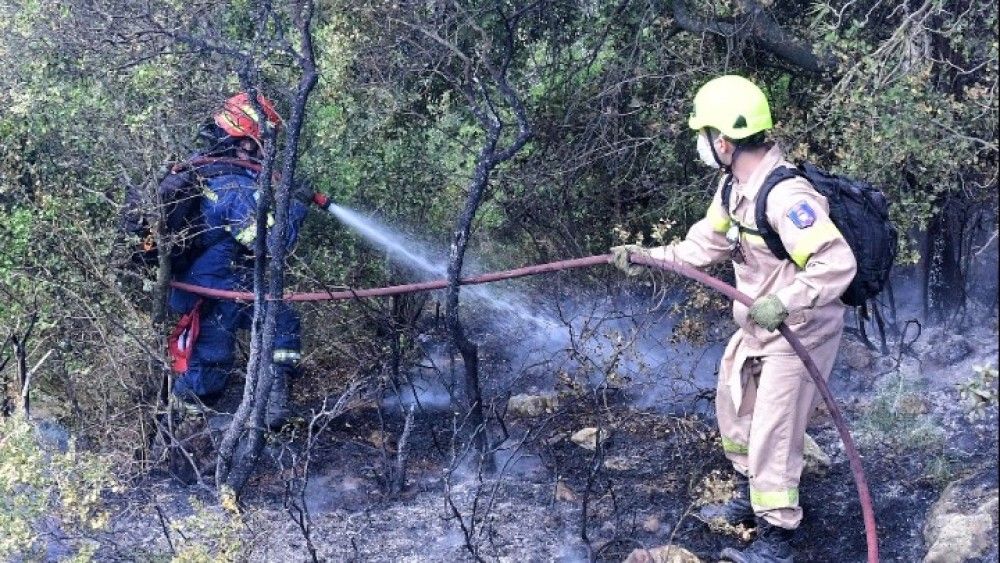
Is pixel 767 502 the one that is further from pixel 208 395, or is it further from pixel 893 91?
pixel 208 395

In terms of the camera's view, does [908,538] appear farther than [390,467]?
No

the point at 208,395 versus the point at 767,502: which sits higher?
the point at 208,395

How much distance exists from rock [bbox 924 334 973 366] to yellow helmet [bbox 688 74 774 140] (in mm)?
2638

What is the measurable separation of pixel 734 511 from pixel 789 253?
1383mm

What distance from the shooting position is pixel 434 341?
24.0 feet

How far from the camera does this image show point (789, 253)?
14.0 feet

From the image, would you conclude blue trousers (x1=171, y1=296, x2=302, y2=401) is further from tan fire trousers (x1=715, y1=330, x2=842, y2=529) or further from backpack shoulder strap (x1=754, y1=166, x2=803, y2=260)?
backpack shoulder strap (x1=754, y1=166, x2=803, y2=260)

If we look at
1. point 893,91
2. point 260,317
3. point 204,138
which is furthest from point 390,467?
point 893,91

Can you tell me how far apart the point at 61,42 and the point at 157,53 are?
2.31ft

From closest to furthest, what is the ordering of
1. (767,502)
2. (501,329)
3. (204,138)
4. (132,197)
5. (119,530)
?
(767,502) → (119,530) → (132,197) → (204,138) → (501,329)

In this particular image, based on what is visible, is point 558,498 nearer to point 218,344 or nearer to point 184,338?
point 218,344

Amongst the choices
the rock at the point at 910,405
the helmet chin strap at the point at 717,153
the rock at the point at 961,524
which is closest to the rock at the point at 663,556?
the rock at the point at 961,524

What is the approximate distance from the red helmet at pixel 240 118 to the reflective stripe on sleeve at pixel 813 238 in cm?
253

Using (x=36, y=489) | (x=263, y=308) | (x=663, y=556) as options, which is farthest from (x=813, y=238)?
(x=36, y=489)
